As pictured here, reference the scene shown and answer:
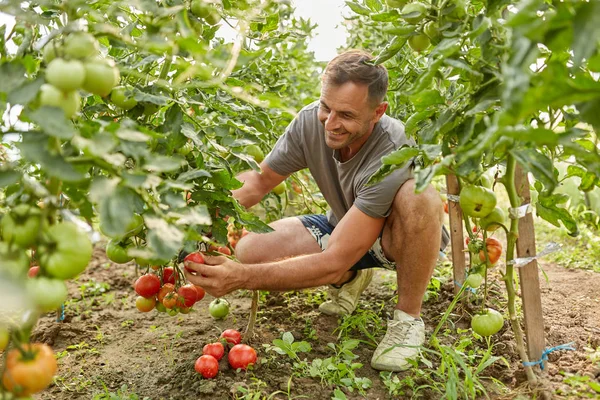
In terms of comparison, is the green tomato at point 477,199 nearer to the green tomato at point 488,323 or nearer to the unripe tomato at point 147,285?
the green tomato at point 488,323

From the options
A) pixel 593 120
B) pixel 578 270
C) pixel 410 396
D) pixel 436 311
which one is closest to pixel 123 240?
pixel 410 396

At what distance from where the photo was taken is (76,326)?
2.64m

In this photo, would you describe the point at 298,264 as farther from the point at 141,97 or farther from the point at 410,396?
the point at 141,97

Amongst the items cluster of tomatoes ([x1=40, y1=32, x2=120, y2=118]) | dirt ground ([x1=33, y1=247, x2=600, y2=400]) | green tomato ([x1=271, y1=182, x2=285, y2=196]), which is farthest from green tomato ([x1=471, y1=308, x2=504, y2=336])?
cluster of tomatoes ([x1=40, y1=32, x2=120, y2=118])

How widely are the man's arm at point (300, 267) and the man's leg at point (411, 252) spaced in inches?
4.0

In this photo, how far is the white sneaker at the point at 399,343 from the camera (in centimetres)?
212

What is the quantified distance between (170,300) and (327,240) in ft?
3.66

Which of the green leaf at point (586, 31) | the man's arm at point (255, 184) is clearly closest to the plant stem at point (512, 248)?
the green leaf at point (586, 31)

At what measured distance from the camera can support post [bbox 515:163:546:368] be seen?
186cm

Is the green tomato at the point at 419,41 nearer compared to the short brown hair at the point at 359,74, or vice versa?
the green tomato at the point at 419,41

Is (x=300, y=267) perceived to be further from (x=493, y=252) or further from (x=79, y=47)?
(x=79, y=47)

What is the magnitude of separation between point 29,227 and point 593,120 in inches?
40.5

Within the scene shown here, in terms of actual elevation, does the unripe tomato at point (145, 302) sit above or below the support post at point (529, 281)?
below

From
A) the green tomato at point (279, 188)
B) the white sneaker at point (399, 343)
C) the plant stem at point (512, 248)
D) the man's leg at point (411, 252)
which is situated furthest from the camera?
the green tomato at point (279, 188)
